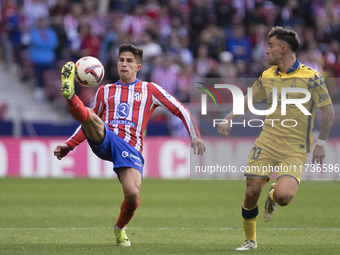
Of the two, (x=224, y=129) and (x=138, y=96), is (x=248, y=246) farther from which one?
(x=138, y=96)

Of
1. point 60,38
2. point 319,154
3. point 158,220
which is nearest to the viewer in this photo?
point 319,154

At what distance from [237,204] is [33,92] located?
9425mm

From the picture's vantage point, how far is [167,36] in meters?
18.5

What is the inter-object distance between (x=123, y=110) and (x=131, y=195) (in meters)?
1.00

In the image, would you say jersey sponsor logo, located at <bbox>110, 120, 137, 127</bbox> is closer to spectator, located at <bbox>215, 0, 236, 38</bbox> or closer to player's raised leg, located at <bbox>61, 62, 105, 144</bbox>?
player's raised leg, located at <bbox>61, 62, 105, 144</bbox>

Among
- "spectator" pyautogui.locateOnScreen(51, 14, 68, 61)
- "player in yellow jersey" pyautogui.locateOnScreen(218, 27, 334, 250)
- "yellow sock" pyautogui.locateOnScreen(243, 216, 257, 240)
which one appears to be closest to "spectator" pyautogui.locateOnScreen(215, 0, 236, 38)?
"spectator" pyautogui.locateOnScreen(51, 14, 68, 61)

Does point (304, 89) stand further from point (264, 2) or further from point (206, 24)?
point (264, 2)

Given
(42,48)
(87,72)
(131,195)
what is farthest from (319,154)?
(42,48)

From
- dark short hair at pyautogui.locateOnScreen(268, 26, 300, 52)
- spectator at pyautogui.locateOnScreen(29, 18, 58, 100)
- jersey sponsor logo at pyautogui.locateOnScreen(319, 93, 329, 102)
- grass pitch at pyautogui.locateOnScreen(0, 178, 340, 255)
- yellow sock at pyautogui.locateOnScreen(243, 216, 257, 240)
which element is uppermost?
spectator at pyautogui.locateOnScreen(29, 18, 58, 100)

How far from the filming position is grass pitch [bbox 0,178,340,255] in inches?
251

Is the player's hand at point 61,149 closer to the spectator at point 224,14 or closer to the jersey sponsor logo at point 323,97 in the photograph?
the jersey sponsor logo at point 323,97

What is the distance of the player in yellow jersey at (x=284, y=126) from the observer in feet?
19.7

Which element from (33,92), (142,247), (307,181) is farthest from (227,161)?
(142,247)

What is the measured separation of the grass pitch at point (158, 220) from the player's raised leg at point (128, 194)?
0.17 metres
